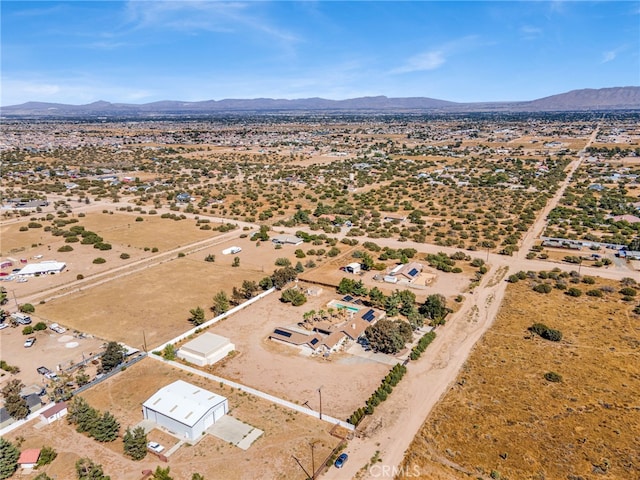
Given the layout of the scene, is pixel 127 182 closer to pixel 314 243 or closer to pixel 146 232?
pixel 146 232

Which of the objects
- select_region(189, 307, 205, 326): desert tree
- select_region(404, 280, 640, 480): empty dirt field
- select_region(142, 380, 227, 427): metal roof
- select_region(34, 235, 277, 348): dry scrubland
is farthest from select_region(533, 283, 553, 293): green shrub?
select_region(142, 380, 227, 427): metal roof

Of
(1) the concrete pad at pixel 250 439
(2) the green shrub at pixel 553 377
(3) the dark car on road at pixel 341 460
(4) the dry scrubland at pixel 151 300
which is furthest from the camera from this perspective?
(4) the dry scrubland at pixel 151 300

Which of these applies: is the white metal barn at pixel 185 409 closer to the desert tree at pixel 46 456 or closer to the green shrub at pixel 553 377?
the desert tree at pixel 46 456

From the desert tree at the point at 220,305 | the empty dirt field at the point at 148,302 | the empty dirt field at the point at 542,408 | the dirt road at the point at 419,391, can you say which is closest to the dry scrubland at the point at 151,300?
the empty dirt field at the point at 148,302

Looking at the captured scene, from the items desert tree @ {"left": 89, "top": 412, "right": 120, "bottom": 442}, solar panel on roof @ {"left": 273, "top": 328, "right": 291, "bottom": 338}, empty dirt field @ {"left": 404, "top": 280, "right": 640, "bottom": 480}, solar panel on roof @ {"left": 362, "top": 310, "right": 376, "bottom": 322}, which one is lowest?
empty dirt field @ {"left": 404, "top": 280, "right": 640, "bottom": 480}

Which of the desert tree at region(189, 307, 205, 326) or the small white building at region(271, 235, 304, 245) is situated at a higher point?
the desert tree at region(189, 307, 205, 326)

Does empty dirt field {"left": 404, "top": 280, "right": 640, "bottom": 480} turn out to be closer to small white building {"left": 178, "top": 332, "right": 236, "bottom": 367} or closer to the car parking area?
small white building {"left": 178, "top": 332, "right": 236, "bottom": 367}
